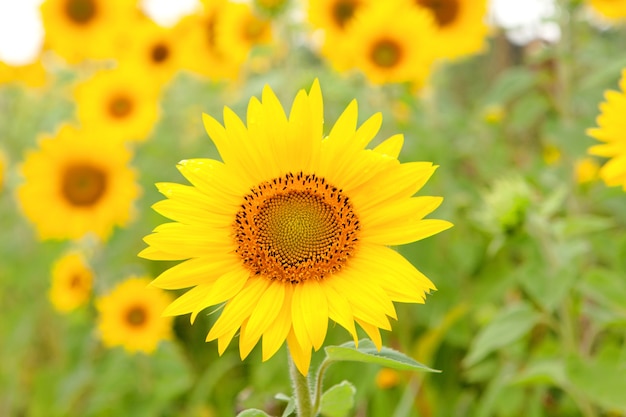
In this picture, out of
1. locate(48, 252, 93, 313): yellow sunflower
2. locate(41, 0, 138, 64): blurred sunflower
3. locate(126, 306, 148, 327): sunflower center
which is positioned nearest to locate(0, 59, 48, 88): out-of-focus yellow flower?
locate(41, 0, 138, 64): blurred sunflower

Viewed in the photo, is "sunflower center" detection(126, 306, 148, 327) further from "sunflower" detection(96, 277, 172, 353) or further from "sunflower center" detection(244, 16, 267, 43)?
"sunflower center" detection(244, 16, 267, 43)

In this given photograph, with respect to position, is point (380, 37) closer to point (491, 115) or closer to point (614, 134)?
point (491, 115)

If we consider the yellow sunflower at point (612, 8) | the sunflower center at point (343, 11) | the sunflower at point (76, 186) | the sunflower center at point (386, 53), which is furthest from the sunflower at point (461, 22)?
the sunflower at point (76, 186)

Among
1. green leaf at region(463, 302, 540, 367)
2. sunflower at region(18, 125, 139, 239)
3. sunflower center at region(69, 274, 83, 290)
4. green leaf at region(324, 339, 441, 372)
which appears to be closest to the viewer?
green leaf at region(324, 339, 441, 372)

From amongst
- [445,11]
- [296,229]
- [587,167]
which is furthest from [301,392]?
[587,167]

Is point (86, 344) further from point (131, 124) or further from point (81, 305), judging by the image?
point (131, 124)

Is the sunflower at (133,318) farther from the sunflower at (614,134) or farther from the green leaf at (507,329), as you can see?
the sunflower at (614,134)
